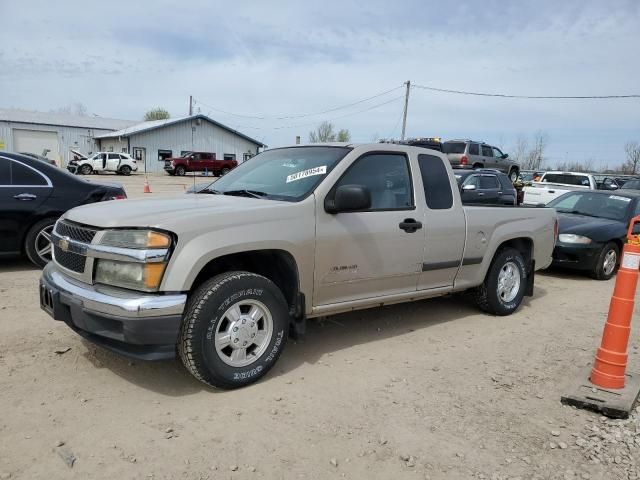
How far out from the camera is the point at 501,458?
293cm

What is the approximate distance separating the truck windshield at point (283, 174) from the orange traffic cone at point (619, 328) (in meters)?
2.31

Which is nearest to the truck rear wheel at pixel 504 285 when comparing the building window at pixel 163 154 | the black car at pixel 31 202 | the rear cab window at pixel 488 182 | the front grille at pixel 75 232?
the front grille at pixel 75 232

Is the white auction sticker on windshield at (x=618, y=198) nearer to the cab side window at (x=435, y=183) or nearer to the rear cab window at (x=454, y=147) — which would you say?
the cab side window at (x=435, y=183)

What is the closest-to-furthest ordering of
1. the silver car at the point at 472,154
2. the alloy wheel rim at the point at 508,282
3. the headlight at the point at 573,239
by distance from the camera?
the alloy wheel rim at the point at 508,282 < the headlight at the point at 573,239 < the silver car at the point at 472,154

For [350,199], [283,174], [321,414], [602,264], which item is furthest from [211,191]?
[602,264]

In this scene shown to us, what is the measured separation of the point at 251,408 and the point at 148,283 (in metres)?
1.07

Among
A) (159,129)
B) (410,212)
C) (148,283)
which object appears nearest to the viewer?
(148,283)

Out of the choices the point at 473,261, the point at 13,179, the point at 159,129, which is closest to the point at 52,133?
the point at 159,129

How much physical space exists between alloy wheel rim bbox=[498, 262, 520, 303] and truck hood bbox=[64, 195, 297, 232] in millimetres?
3086

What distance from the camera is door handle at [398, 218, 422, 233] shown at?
14.7ft

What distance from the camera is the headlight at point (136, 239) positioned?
3.21 m

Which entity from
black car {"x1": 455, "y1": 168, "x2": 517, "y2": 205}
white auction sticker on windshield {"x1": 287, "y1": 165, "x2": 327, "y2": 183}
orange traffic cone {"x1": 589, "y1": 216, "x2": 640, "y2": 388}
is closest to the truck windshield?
white auction sticker on windshield {"x1": 287, "y1": 165, "x2": 327, "y2": 183}

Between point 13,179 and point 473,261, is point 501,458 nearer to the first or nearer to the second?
point 473,261

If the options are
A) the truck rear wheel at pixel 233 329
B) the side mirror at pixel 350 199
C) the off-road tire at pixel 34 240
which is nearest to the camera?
the truck rear wheel at pixel 233 329
